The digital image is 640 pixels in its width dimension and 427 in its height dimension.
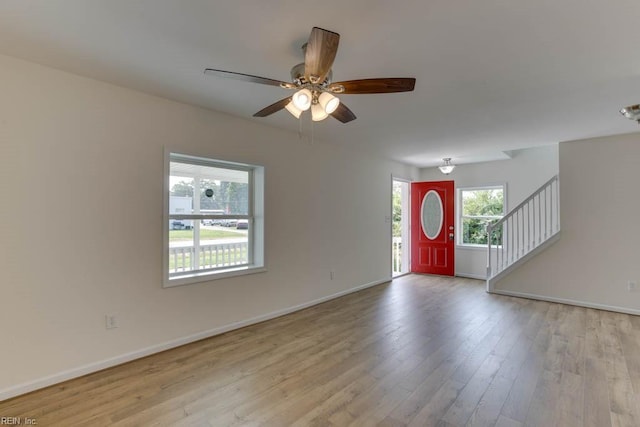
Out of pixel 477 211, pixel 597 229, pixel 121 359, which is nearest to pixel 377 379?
pixel 121 359

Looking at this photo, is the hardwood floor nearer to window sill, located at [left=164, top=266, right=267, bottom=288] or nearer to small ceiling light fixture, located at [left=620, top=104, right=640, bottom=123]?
window sill, located at [left=164, top=266, right=267, bottom=288]

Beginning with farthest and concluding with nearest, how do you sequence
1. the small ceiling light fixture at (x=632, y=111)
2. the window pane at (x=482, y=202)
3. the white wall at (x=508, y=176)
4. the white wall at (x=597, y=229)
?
the window pane at (x=482, y=202) → the white wall at (x=508, y=176) → the white wall at (x=597, y=229) → the small ceiling light fixture at (x=632, y=111)

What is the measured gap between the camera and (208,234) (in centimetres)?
361

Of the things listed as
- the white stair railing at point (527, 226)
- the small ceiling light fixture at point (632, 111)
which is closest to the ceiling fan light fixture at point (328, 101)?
the small ceiling light fixture at point (632, 111)

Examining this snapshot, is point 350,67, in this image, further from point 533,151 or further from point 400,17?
point 533,151

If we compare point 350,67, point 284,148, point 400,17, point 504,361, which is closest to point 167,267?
point 284,148

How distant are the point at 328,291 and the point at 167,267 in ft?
8.33

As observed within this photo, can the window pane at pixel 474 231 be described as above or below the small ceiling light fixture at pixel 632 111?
below

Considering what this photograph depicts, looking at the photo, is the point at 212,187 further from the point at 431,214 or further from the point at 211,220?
the point at 431,214

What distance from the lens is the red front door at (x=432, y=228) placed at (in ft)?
22.0

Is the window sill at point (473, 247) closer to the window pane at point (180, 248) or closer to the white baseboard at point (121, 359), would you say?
the white baseboard at point (121, 359)

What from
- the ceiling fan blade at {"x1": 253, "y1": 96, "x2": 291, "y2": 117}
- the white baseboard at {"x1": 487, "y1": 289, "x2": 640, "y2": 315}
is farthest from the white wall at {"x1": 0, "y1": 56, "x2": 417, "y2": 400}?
the white baseboard at {"x1": 487, "y1": 289, "x2": 640, "y2": 315}

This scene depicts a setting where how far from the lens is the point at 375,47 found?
2.06 meters

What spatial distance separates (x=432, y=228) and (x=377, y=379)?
4.96 meters
